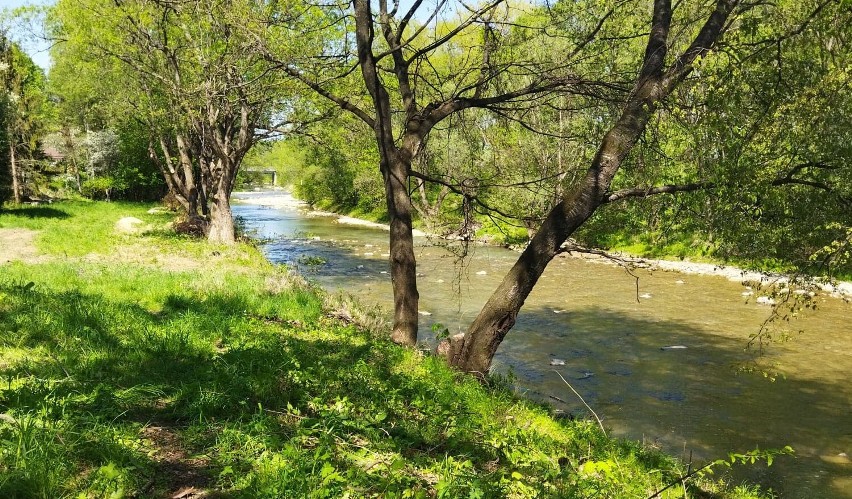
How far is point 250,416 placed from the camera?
189 inches

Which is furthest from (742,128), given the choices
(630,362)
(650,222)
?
(650,222)

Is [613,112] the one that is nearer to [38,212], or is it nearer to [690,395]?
[690,395]

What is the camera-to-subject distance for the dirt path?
1507cm

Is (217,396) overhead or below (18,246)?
overhead

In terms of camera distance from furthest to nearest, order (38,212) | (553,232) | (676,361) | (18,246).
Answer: (38,212), (18,246), (676,361), (553,232)

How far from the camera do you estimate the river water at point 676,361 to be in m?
8.24

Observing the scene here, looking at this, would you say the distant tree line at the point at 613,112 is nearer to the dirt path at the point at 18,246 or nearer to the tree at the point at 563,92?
the tree at the point at 563,92

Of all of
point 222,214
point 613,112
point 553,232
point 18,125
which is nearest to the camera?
point 553,232

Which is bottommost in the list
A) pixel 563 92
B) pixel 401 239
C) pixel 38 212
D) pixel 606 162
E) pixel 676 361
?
pixel 676 361

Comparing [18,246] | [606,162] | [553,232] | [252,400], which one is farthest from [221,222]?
[606,162]

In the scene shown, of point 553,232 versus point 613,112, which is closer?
point 553,232

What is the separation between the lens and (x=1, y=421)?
12.6ft

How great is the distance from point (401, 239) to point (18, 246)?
15057 mm

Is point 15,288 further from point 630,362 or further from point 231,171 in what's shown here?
point 231,171
